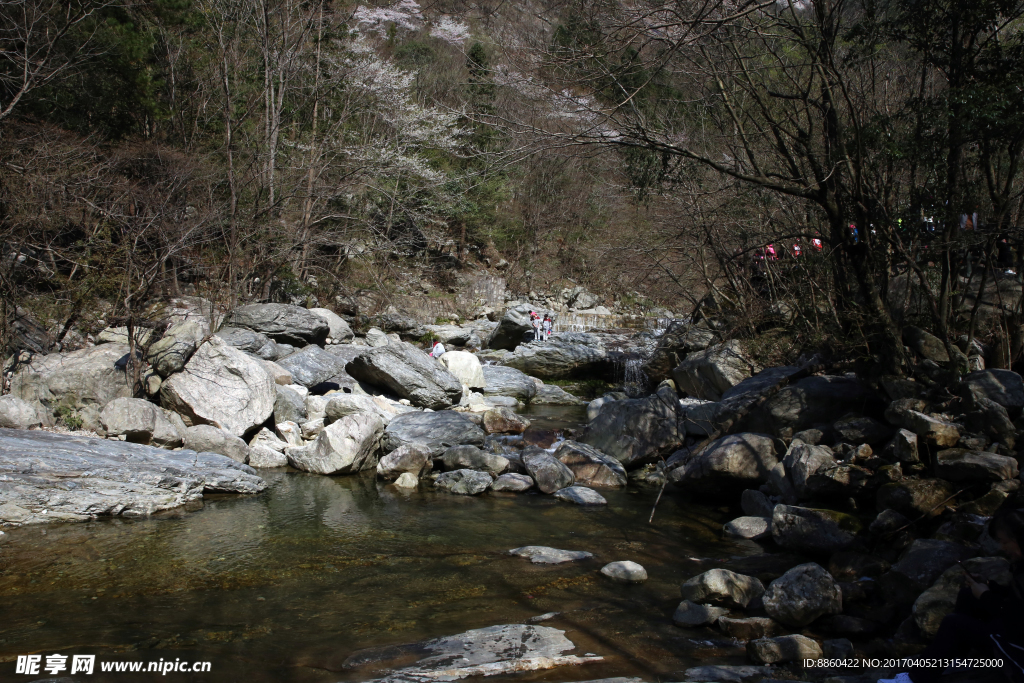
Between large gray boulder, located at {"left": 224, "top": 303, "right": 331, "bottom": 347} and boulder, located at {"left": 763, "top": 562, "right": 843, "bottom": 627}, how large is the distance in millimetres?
9465

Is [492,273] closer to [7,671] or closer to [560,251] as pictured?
[560,251]

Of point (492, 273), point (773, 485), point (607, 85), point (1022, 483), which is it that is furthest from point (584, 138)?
point (492, 273)

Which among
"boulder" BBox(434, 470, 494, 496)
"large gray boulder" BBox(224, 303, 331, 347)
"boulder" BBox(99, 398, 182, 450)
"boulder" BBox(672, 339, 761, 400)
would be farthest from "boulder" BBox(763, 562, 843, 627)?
"large gray boulder" BBox(224, 303, 331, 347)

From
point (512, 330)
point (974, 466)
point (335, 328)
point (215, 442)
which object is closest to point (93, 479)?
point (215, 442)

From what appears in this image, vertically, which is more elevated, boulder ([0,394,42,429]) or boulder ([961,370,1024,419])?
boulder ([961,370,1024,419])

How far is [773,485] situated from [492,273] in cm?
2210

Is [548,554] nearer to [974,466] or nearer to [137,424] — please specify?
[974,466]

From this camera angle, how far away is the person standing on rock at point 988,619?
8.36 feet

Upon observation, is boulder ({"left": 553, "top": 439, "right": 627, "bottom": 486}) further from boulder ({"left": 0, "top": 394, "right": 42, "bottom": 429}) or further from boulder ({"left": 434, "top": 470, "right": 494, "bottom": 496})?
boulder ({"left": 0, "top": 394, "right": 42, "bottom": 429})

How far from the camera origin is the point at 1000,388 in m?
5.03

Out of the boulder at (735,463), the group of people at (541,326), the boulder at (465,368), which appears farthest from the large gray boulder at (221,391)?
the group of people at (541,326)

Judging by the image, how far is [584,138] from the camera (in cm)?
546

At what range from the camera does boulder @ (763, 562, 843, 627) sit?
3693mm

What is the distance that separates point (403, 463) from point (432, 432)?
77 cm
